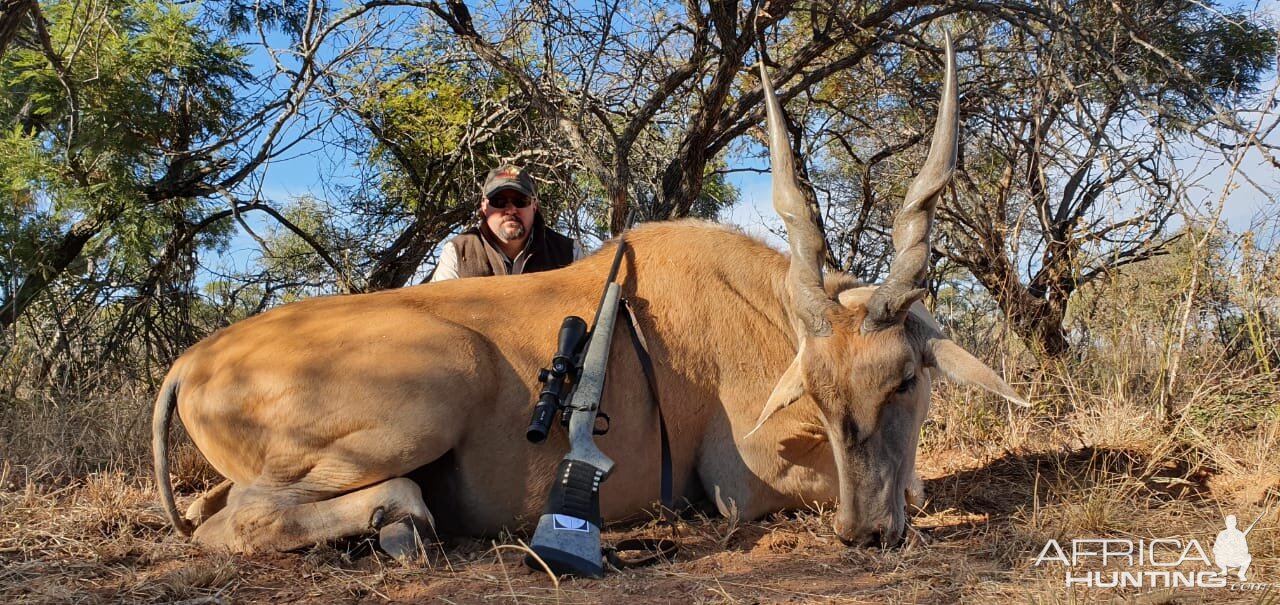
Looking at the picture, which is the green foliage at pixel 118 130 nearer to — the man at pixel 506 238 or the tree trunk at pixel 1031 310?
the man at pixel 506 238

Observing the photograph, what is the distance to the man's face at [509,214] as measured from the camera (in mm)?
6105

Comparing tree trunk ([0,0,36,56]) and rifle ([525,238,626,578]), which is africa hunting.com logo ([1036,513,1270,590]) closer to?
rifle ([525,238,626,578])

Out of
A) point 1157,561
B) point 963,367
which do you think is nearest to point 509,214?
point 963,367

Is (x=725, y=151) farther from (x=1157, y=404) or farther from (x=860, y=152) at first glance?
(x=1157, y=404)

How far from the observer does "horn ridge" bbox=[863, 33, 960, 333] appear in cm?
367

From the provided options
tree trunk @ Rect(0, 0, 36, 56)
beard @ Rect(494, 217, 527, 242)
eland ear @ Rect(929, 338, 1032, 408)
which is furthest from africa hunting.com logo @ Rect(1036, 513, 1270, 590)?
tree trunk @ Rect(0, 0, 36, 56)

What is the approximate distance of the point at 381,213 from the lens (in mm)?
9570

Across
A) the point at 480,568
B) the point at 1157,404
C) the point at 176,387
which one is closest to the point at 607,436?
the point at 480,568

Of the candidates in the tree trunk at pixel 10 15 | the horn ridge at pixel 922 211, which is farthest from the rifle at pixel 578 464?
the tree trunk at pixel 10 15

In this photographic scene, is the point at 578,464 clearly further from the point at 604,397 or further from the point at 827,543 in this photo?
the point at 827,543

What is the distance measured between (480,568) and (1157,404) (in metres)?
3.60

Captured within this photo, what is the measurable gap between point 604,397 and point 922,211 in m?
1.55

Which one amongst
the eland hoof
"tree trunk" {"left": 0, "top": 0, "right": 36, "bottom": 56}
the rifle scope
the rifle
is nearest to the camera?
the rifle

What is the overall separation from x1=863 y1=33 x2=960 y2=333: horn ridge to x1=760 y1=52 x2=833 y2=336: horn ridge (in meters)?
0.22
